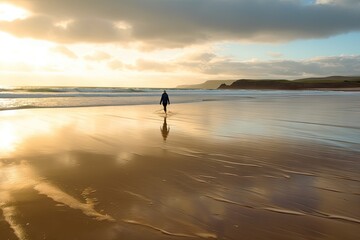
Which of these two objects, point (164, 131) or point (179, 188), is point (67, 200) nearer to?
point (179, 188)

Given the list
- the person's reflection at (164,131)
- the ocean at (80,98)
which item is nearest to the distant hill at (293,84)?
the ocean at (80,98)

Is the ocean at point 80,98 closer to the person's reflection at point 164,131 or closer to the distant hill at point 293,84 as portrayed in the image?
the person's reflection at point 164,131

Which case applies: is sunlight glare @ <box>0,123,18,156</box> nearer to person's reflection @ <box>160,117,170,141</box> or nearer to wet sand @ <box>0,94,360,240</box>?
wet sand @ <box>0,94,360,240</box>

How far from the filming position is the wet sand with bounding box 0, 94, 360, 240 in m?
3.92

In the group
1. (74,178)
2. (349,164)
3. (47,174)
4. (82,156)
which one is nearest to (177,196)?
(74,178)

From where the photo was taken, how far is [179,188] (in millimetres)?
5418

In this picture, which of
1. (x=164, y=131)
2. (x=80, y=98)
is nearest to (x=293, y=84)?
(x=80, y=98)

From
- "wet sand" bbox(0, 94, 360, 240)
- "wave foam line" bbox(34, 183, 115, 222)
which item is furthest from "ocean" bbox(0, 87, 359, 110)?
"wave foam line" bbox(34, 183, 115, 222)

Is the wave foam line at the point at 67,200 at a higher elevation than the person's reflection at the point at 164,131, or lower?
lower

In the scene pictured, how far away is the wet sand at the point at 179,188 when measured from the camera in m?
3.92

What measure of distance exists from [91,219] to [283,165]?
15.1 feet

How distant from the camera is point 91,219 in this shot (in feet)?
13.7

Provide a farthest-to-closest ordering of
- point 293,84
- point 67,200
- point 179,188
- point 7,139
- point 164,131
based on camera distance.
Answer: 1. point 293,84
2. point 164,131
3. point 7,139
4. point 179,188
5. point 67,200

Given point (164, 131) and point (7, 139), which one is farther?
point (164, 131)
